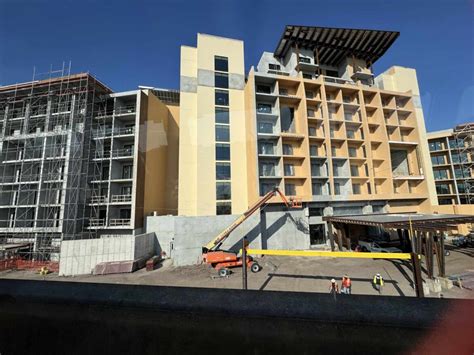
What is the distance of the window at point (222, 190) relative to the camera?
7.64 m

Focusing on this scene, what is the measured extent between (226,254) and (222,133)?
4.43 meters

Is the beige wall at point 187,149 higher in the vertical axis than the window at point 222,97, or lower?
lower

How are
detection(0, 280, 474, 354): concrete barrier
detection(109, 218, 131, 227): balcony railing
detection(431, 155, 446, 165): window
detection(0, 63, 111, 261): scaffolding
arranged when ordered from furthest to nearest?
detection(431, 155, 446, 165): window, detection(109, 218, 131, 227): balcony railing, detection(0, 63, 111, 261): scaffolding, detection(0, 280, 474, 354): concrete barrier

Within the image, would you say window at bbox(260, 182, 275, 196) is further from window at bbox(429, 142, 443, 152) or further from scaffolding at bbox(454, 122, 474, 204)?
window at bbox(429, 142, 443, 152)

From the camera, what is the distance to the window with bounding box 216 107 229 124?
805 cm

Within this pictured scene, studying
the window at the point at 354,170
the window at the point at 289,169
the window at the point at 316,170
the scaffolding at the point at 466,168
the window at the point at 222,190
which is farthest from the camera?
the scaffolding at the point at 466,168

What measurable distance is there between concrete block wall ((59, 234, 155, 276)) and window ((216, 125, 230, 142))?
432cm

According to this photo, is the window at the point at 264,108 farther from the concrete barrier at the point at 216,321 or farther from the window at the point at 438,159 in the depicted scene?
the window at the point at 438,159

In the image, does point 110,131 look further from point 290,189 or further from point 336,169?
point 336,169

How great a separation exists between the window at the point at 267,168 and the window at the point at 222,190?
142cm

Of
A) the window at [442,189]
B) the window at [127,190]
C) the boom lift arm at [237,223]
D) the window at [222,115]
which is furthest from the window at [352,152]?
the window at [127,190]

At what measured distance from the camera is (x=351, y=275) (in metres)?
3.77

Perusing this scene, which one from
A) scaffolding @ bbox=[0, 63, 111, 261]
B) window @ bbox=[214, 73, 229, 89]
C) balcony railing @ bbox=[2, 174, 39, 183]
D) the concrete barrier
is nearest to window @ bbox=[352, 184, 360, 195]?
window @ bbox=[214, 73, 229, 89]

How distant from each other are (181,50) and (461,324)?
400 inches
